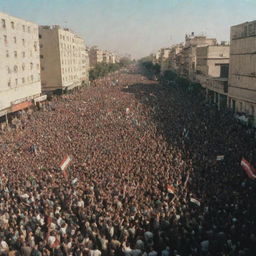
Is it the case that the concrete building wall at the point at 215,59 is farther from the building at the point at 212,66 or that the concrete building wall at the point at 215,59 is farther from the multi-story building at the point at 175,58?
the multi-story building at the point at 175,58

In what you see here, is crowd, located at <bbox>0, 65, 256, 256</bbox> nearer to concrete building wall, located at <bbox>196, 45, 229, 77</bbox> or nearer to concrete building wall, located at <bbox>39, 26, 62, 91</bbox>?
concrete building wall, located at <bbox>196, 45, 229, 77</bbox>

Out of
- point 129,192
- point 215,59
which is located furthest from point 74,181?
point 215,59

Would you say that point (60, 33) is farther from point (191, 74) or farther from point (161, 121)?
point (161, 121)

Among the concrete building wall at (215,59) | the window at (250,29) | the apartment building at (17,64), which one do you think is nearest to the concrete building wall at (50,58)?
the apartment building at (17,64)

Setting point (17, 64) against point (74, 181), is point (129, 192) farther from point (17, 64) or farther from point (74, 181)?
point (17, 64)

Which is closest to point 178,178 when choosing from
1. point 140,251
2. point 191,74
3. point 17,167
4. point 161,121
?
point 140,251

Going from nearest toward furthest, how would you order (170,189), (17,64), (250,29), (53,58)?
1. (170,189)
2. (250,29)
3. (17,64)
4. (53,58)

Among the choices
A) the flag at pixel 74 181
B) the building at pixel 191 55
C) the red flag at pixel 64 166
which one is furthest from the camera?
the building at pixel 191 55
